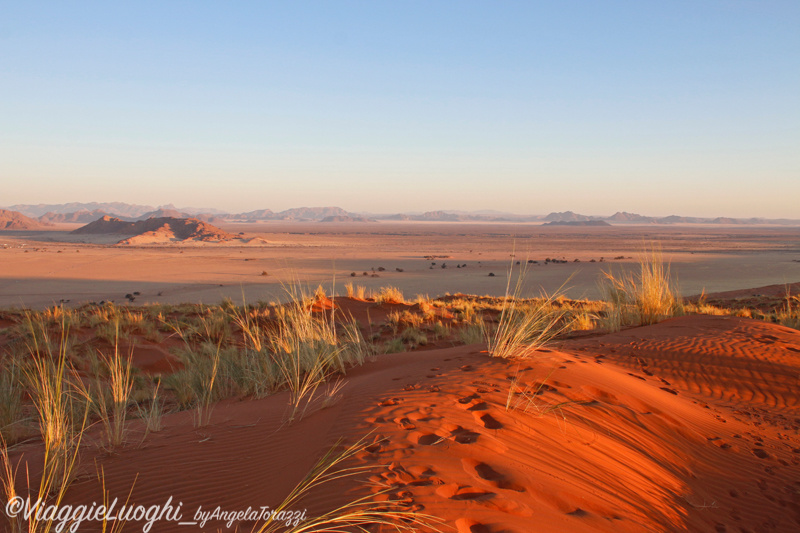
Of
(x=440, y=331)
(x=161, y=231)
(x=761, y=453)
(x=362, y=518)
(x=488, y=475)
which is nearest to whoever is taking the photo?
(x=362, y=518)

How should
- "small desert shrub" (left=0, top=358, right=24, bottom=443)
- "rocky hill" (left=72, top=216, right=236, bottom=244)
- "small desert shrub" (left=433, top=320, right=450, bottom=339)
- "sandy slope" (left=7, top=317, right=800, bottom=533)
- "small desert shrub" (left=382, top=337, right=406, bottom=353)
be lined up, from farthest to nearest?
"rocky hill" (left=72, top=216, right=236, bottom=244) → "small desert shrub" (left=433, top=320, right=450, bottom=339) → "small desert shrub" (left=382, top=337, right=406, bottom=353) → "small desert shrub" (left=0, top=358, right=24, bottom=443) → "sandy slope" (left=7, top=317, right=800, bottom=533)

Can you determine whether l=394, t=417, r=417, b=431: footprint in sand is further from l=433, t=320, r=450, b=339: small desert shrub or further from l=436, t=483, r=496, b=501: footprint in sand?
l=433, t=320, r=450, b=339: small desert shrub

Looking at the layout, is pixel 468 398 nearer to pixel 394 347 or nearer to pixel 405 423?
pixel 405 423

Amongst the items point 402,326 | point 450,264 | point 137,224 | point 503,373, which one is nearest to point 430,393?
point 503,373

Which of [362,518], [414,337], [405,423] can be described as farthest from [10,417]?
[414,337]

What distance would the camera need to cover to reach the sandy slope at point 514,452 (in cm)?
291

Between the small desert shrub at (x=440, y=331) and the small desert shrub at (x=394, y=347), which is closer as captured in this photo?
the small desert shrub at (x=394, y=347)

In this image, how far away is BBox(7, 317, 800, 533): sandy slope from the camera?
9.56ft

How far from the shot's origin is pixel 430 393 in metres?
4.50

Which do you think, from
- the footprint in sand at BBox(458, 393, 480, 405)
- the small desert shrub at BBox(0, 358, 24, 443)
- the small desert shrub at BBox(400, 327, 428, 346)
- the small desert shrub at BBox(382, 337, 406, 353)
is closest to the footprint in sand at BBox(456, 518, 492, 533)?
the footprint in sand at BBox(458, 393, 480, 405)

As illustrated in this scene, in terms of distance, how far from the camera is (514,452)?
11.2 ft

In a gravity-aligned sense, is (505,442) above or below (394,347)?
above

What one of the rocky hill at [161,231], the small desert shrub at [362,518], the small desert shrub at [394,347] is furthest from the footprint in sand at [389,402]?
the rocky hill at [161,231]

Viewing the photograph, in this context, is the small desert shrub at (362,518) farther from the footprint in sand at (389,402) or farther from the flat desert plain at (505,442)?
the footprint in sand at (389,402)
